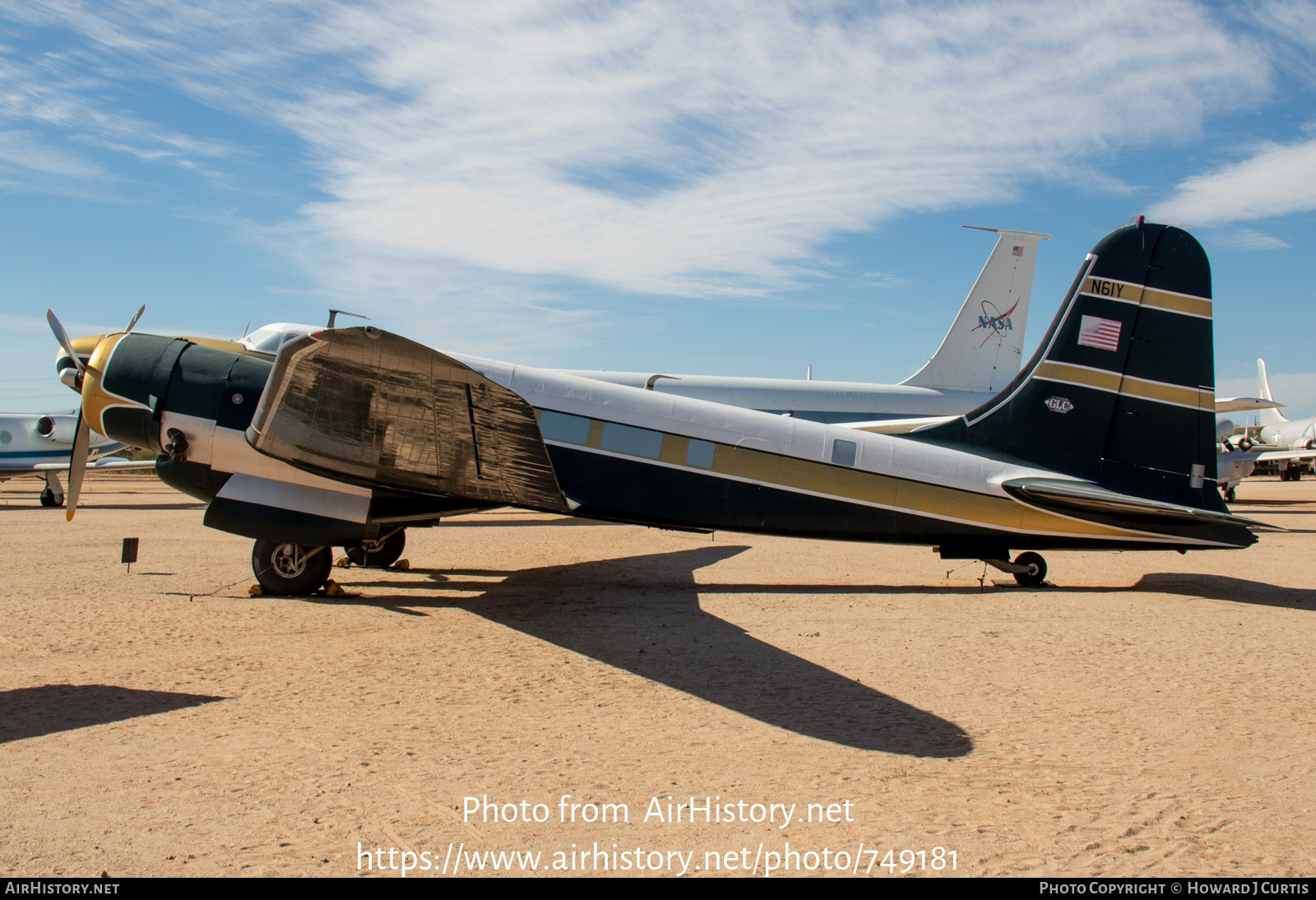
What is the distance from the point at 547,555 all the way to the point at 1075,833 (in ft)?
37.9

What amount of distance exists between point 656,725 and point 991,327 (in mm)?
23391

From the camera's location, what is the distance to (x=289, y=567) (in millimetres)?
9938

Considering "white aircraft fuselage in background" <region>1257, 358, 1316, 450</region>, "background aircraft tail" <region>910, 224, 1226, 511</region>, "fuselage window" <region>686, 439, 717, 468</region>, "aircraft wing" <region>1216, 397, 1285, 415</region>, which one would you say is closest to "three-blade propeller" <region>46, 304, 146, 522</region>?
"fuselage window" <region>686, 439, 717, 468</region>

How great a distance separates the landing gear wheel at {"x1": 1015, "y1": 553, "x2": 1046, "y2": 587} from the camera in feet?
36.9

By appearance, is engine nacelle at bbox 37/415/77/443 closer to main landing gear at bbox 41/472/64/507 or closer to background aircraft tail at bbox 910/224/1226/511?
main landing gear at bbox 41/472/64/507

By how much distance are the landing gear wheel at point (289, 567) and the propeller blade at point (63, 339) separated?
3431 millimetres

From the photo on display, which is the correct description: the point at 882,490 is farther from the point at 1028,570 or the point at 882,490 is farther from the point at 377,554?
the point at 377,554

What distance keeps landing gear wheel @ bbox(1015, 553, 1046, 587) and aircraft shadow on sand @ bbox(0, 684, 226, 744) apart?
1031 cm

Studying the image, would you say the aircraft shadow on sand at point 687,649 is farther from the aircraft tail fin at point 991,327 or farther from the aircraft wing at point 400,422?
the aircraft tail fin at point 991,327

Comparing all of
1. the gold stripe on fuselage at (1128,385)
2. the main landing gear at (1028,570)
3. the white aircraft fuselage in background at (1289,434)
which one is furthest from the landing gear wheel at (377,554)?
the white aircraft fuselage in background at (1289,434)

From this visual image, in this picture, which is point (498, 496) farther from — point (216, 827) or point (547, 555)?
point (547, 555)

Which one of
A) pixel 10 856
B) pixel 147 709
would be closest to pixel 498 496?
pixel 147 709

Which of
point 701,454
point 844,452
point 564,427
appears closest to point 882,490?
point 844,452

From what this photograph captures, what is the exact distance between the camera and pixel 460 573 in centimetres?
1234
